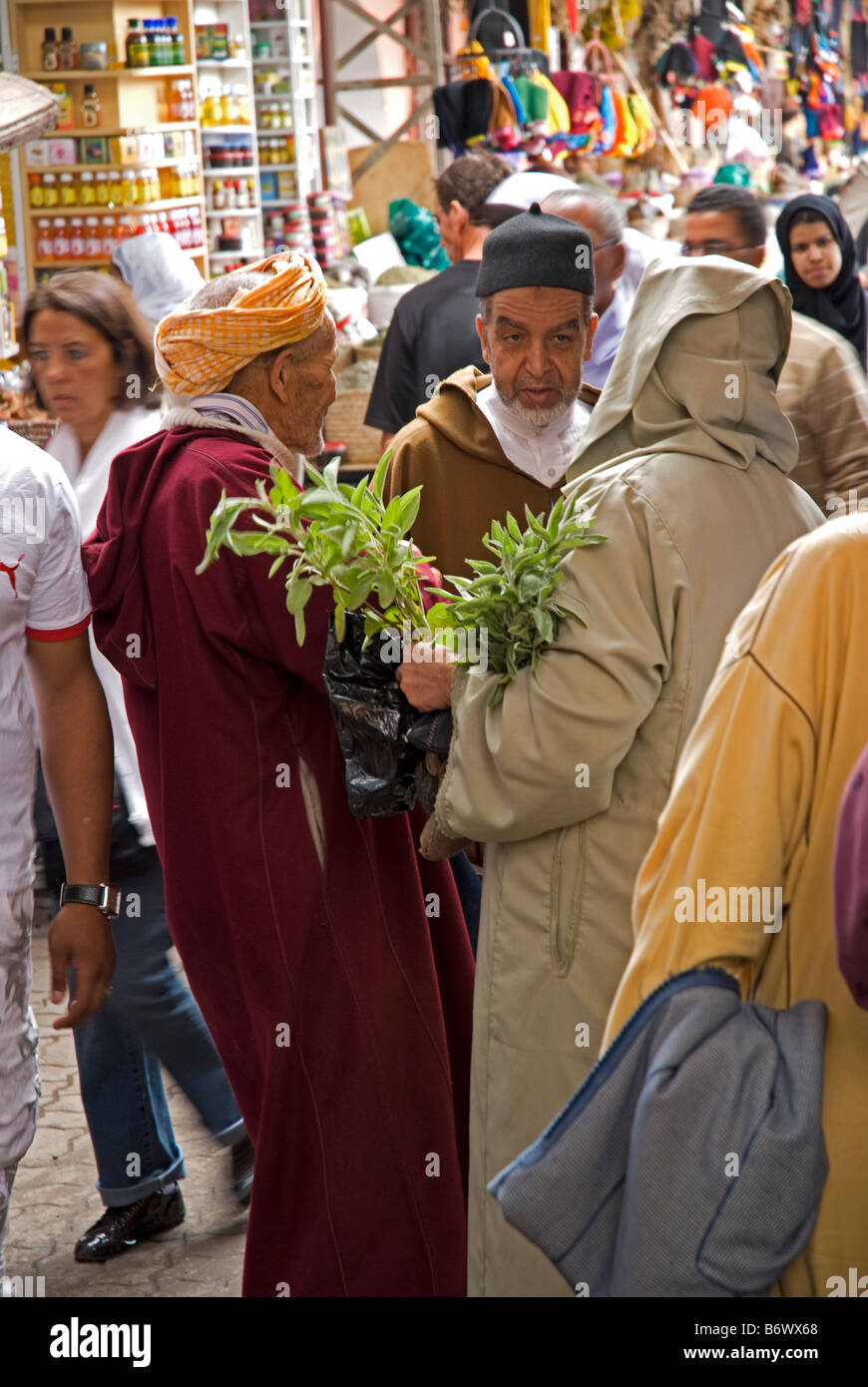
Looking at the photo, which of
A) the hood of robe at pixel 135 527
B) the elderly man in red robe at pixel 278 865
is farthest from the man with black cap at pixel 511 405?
the hood of robe at pixel 135 527

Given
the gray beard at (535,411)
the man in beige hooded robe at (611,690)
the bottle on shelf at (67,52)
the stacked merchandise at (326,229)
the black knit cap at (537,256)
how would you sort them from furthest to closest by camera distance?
1. the stacked merchandise at (326,229)
2. the bottle on shelf at (67,52)
3. the gray beard at (535,411)
4. the black knit cap at (537,256)
5. the man in beige hooded robe at (611,690)

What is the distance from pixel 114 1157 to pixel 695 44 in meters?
12.3

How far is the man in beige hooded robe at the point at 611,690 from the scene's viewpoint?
1.98m

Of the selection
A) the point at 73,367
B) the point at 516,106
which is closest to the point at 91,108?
the point at 516,106

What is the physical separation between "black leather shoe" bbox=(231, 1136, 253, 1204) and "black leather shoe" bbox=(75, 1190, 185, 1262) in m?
0.13

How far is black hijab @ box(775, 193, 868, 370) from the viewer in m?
5.08

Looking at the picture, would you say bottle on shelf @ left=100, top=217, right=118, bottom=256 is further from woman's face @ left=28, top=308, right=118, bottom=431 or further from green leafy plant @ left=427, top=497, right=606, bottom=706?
green leafy plant @ left=427, top=497, right=606, bottom=706

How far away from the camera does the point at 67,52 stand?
7.83 meters

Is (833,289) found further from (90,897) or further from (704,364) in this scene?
(90,897)

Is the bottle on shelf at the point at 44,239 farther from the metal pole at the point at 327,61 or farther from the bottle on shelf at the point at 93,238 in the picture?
the metal pole at the point at 327,61

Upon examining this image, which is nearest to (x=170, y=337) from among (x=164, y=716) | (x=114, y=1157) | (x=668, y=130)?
(x=164, y=716)

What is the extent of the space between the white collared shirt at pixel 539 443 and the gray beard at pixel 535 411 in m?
0.05

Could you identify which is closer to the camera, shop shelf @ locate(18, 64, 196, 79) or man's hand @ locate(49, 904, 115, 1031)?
man's hand @ locate(49, 904, 115, 1031)

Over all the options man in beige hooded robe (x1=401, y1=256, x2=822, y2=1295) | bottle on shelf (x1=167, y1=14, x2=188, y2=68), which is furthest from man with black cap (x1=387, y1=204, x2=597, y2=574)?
bottle on shelf (x1=167, y1=14, x2=188, y2=68)
